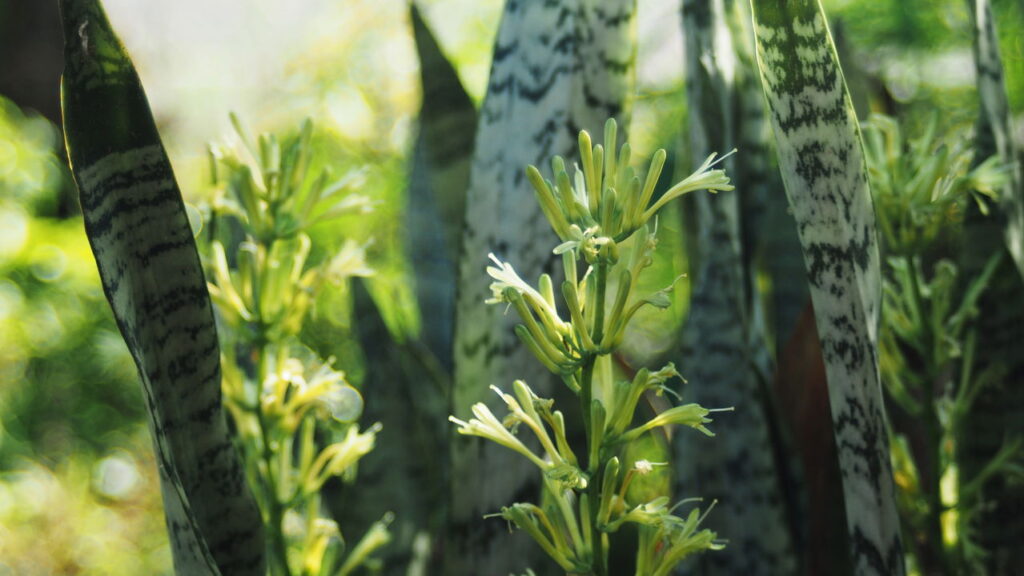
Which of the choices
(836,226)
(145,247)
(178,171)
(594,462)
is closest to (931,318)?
(836,226)

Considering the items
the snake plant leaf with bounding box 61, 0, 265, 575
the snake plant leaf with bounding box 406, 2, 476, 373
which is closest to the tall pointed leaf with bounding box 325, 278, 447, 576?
the snake plant leaf with bounding box 406, 2, 476, 373

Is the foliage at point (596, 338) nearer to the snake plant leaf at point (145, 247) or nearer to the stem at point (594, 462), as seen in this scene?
the stem at point (594, 462)

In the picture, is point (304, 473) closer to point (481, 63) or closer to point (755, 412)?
point (755, 412)

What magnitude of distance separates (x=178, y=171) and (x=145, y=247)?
173 cm

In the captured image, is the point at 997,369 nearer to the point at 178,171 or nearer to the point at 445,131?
the point at 445,131

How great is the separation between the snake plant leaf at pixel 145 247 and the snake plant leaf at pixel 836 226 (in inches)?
10.8

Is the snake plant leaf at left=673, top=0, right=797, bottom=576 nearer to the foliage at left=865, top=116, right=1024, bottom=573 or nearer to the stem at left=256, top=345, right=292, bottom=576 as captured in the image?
the foliage at left=865, top=116, right=1024, bottom=573

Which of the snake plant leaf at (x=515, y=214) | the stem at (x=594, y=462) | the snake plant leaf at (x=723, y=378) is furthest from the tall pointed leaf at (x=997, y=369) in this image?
the stem at (x=594, y=462)

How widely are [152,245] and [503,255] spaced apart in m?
0.22

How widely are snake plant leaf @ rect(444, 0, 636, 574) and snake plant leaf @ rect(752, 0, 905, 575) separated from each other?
0.17m

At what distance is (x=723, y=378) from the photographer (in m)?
0.63

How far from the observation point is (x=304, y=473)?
51 cm

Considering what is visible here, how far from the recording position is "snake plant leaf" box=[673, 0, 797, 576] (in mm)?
603

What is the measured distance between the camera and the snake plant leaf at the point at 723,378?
1.98 ft
